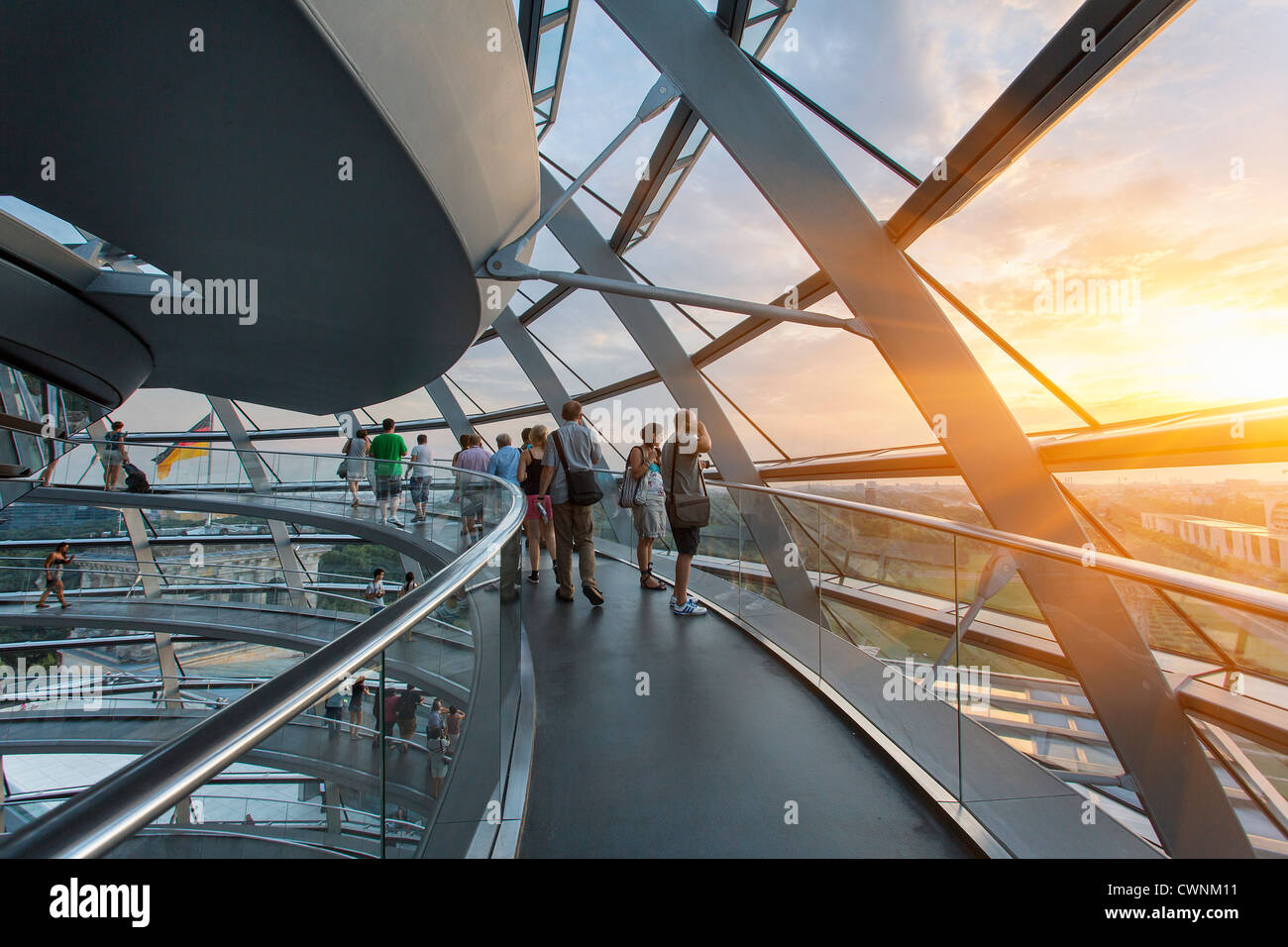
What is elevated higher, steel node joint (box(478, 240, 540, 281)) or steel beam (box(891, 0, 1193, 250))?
steel beam (box(891, 0, 1193, 250))

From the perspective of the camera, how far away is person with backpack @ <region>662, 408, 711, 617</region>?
5461 mm

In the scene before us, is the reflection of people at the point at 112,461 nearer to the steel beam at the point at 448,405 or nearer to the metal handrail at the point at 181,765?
the steel beam at the point at 448,405

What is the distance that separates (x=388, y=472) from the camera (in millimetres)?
12586

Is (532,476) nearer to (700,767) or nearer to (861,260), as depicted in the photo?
(861,260)

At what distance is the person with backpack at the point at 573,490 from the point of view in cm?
616

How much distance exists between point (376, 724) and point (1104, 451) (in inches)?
245

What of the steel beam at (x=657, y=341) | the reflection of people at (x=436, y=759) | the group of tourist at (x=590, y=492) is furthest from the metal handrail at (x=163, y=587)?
the reflection of people at (x=436, y=759)

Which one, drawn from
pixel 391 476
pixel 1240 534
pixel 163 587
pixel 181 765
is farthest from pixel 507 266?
pixel 163 587

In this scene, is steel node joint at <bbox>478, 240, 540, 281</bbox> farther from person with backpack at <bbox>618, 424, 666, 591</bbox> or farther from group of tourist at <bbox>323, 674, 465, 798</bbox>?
group of tourist at <bbox>323, 674, 465, 798</bbox>

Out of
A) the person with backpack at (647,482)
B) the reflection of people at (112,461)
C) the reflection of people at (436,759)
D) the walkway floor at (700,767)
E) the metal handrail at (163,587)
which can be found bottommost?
the metal handrail at (163,587)

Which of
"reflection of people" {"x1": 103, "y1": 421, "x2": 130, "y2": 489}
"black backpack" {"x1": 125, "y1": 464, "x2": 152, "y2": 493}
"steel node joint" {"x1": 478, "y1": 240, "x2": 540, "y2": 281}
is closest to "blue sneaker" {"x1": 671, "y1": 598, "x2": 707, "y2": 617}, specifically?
"steel node joint" {"x1": 478, "y1": 240, "x2": 540, "y2": 281}

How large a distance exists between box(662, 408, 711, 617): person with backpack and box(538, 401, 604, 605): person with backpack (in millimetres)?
928

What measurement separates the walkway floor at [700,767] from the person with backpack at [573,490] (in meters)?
1.47

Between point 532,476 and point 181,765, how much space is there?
672 cm
